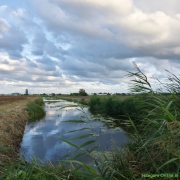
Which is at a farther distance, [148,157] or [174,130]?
[148,157]

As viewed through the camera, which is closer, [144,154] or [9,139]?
[144,154]

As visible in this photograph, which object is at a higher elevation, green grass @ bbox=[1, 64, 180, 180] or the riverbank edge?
green grass @ bbox=[1, 64, 180, 180]

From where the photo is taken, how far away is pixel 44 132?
1569 cm

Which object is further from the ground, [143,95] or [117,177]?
[143,95]

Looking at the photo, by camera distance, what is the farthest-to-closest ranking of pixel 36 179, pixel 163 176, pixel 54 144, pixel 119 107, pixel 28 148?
1. pixel 119 107
2. pixel 54 144
3. pixel 28 148
4. pixel 36 179
5. pixel 163 176

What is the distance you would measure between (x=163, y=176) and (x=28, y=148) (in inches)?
368

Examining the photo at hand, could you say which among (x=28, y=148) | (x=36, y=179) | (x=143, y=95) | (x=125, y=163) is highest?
(x=143, y=95)

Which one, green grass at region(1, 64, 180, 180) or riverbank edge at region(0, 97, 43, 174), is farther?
riverbank edge at region(0, 97, 43, 174)

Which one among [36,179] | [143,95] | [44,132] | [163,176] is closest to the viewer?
[163,176]

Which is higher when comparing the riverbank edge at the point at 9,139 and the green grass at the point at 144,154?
the green grass at the point at 144,154

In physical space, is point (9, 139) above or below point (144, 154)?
below

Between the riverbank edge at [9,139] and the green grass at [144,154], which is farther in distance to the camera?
the riverbank edge at [9,139]

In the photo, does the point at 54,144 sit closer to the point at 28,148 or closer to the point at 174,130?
the point at 28,148

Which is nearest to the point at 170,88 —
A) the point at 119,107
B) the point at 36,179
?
the point at 36,179
